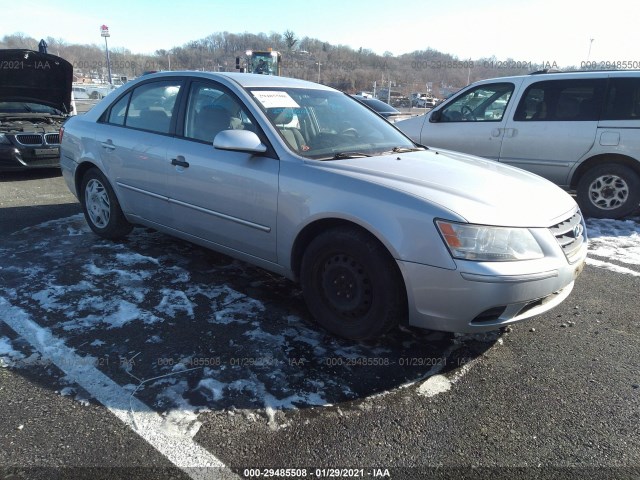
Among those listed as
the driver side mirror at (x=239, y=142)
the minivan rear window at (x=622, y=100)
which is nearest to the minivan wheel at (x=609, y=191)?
the minivan rear window at (x=622, y=100)

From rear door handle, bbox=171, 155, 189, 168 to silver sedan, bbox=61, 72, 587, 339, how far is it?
0.04 ft

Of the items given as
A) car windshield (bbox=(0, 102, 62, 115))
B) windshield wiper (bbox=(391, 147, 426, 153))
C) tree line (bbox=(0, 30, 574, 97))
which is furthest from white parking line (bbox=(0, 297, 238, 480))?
tree line (bbox=(0, 30, 574, 97))

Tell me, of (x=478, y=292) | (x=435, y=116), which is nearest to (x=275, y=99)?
(x=478, y=292)

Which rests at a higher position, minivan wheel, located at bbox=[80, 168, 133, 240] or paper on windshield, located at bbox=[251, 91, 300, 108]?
paper on windshield, located at bbox=[251, 91, 300, 108]

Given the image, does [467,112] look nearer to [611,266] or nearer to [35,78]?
[611,266]

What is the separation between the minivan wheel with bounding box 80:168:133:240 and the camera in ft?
14.6

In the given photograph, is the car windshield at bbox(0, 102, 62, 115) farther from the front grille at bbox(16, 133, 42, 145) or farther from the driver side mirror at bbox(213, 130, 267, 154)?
the driver side mirror at bbox(213, 130, 267, 154)

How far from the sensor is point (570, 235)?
2857 millimetres

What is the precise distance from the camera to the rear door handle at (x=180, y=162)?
11.7 feet

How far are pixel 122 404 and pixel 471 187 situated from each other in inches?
88.7

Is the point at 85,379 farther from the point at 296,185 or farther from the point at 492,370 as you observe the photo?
the point at 492,370

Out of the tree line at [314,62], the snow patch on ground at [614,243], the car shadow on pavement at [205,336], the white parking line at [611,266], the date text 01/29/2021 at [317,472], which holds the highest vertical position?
the tree line at [314,62]

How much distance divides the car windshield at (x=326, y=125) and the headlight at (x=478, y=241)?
1029 millimetres

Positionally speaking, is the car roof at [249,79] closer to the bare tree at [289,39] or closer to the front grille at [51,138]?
the front grille at [51,138]
